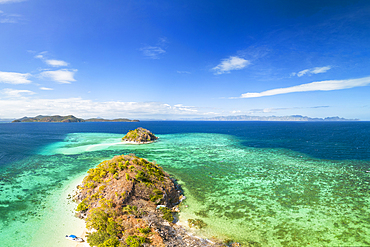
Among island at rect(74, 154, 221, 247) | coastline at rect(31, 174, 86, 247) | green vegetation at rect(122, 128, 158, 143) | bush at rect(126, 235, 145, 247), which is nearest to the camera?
bush at rect(126, 235, 145, 247)

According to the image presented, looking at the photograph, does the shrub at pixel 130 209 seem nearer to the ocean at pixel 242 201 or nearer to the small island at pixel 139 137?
the ocean at pixel 242 201

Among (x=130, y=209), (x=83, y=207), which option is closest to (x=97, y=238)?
(x=130, y=209)

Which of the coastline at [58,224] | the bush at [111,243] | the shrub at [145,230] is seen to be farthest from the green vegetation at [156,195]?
the coastline at [58,224]

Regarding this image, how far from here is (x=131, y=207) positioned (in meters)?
18.5

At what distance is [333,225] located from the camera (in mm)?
17234

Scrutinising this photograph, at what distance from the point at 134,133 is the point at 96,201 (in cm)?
5646

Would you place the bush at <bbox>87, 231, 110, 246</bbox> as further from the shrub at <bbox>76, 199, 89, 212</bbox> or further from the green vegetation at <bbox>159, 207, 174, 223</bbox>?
the green vegetation at <bbox>159, 207, 174, 223</bbox>

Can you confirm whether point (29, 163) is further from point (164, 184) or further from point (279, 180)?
point (279, 180)

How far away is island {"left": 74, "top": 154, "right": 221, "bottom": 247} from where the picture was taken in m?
14.6

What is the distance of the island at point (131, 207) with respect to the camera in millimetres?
14580

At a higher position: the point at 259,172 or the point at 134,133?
the point at 134,133

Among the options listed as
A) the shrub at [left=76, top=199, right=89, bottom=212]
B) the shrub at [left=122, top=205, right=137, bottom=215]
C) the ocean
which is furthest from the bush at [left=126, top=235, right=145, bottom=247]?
the shrub at [left=76, top=199, right=89, bottom=212]

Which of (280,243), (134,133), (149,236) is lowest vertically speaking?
(280,243)

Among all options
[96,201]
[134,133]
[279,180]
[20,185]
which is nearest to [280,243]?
[279,180]
